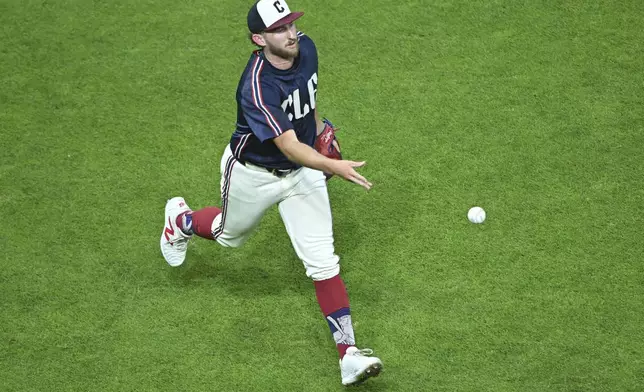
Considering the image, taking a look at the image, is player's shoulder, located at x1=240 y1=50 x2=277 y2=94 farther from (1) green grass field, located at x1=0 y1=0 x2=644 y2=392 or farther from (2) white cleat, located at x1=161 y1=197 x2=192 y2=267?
(1) green grass field, located at x1=0 y1=0 x2=644 y2=392

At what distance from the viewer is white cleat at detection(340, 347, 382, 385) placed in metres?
5.46

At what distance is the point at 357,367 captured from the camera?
5.50m

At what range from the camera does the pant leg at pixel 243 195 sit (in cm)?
579

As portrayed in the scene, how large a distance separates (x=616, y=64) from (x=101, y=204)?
4157mm

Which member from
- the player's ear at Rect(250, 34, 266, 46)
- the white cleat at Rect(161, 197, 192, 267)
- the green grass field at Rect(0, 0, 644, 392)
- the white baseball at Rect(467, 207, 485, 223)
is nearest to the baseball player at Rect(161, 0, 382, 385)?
the player's ear at Rect(250, 34, 266, 46)

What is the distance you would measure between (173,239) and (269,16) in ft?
6.00

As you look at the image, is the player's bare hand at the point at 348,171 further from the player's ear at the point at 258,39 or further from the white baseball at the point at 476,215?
the white baseball at the point at 476,215

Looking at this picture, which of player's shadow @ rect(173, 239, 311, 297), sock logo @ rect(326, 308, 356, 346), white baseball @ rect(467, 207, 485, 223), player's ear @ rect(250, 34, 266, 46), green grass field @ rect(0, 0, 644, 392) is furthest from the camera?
white baseball @ rect(467, 207, 485, 223)

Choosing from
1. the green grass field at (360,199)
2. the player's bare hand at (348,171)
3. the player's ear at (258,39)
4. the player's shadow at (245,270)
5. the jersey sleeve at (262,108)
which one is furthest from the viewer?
the player's shadow at (245,270)

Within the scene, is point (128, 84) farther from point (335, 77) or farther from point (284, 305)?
point (284, 305)

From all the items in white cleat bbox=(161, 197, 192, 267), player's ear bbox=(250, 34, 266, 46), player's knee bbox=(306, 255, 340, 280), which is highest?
player's ear bbox=(250, 34, 266, 46)

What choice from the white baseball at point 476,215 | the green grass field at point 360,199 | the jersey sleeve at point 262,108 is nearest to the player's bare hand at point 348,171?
the jersey sleeve at point 262,108

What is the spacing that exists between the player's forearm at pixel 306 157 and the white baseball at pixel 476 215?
5.61 feet

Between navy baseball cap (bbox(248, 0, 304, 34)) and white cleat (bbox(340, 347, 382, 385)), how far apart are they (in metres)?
1.92
